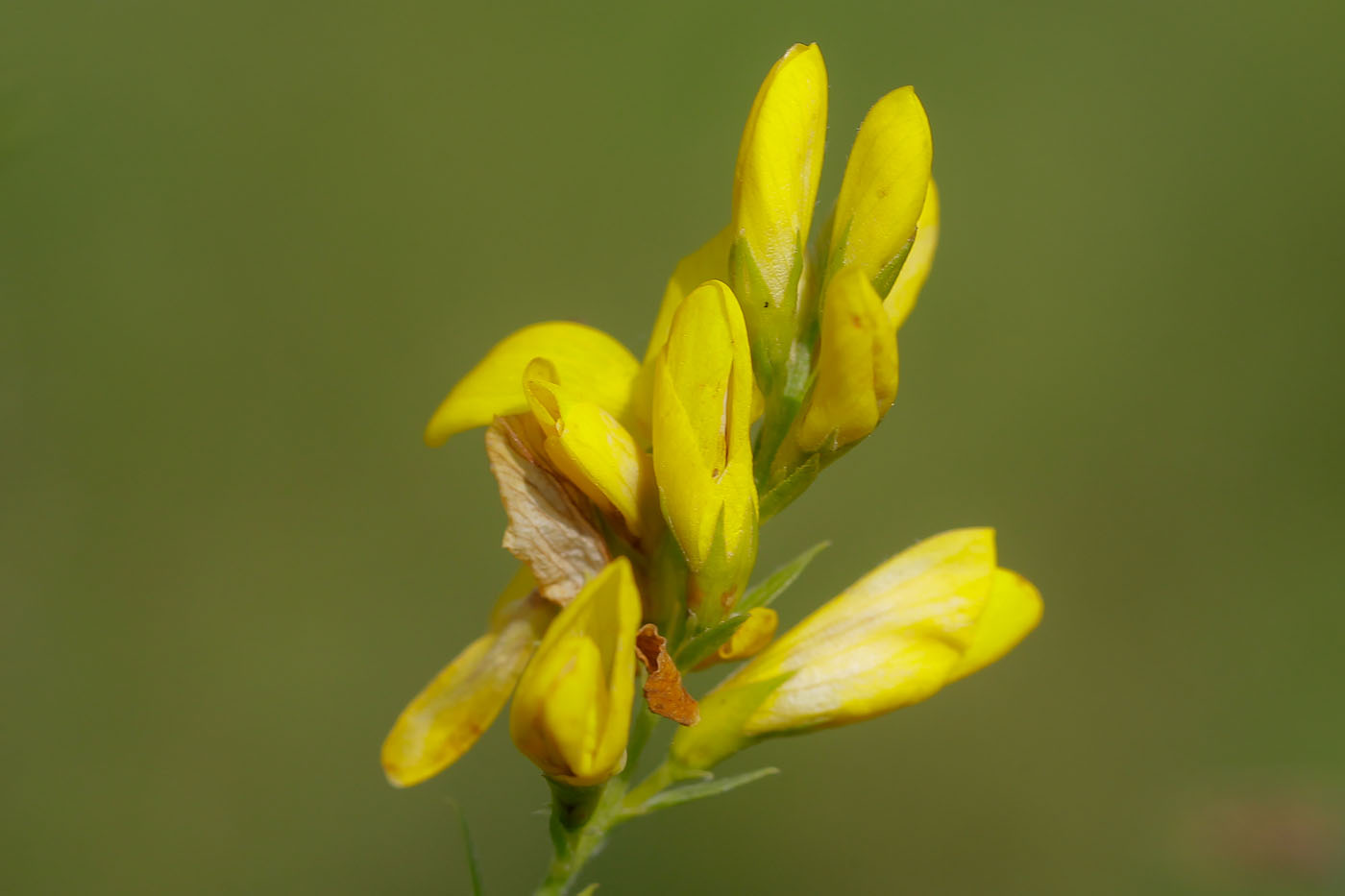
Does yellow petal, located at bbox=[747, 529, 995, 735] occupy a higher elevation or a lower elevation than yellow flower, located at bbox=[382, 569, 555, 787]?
lower

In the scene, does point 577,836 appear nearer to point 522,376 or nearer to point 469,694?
point 469,694

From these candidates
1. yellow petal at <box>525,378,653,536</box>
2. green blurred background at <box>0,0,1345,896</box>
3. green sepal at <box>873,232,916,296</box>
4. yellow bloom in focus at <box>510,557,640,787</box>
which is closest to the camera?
yellow bloom in focus at <box>510,557,640,787</box>

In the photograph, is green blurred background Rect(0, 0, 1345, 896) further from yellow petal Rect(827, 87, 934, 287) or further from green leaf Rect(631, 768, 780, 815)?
yellow petal Rect(827, 87, 934, 287)

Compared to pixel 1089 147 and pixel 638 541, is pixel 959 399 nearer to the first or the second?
pixel 1089 147

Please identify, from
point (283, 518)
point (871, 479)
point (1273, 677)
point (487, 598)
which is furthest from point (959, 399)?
point (283, 518)

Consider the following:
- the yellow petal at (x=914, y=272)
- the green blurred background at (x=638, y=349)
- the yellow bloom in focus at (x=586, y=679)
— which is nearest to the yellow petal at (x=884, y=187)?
the yellow petal at (x=914, y=272)

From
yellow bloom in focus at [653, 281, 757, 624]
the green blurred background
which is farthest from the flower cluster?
the green blurred background

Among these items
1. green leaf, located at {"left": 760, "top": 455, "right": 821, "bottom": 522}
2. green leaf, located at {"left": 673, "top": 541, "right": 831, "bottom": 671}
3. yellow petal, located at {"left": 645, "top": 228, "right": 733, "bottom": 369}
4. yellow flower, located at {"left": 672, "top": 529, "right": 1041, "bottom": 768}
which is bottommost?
yellow flower, located at {"left": 672, "top": 529, "right": 1041, "bottom": 768}

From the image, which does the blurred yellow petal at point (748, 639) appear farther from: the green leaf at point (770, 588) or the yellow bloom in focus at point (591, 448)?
the yellow bloom in focus at point (591, 448)
